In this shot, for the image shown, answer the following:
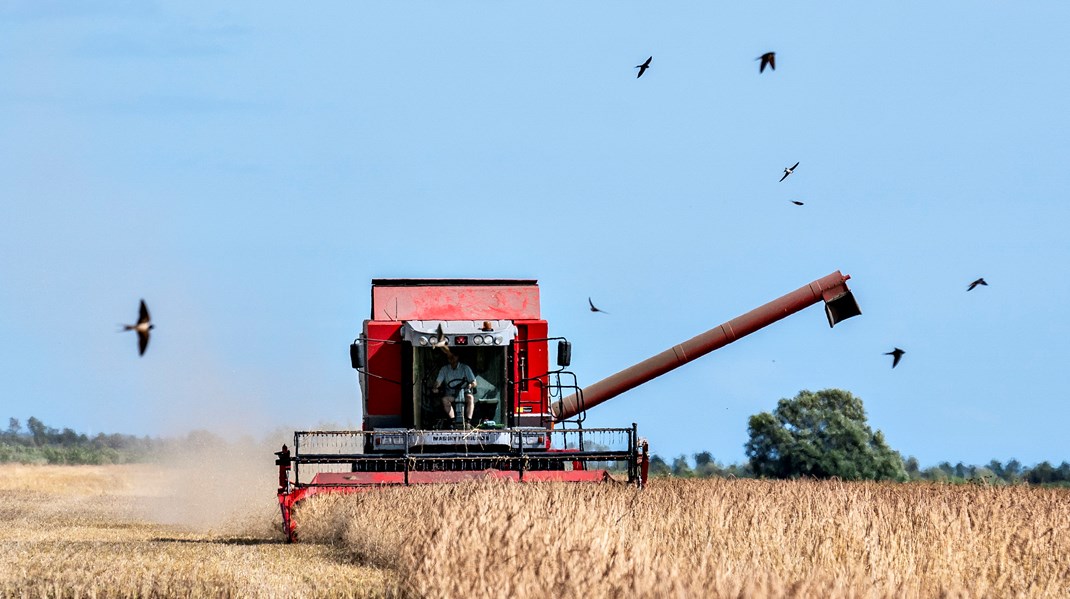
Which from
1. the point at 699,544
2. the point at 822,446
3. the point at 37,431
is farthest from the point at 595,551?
the point at 37,431

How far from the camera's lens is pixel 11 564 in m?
14.1

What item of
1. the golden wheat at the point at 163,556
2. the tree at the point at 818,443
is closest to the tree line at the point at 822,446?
the tree at the point at 818,443

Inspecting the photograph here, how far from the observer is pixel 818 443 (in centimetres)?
5822

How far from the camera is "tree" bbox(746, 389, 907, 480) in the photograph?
189 ft

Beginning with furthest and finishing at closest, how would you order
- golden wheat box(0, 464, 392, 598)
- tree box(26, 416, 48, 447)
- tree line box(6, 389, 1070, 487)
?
tree box(26, 416, 48, 447), tree line box(6, 389, 1070, 487), golden wheat box(0, 464, 392, 598)

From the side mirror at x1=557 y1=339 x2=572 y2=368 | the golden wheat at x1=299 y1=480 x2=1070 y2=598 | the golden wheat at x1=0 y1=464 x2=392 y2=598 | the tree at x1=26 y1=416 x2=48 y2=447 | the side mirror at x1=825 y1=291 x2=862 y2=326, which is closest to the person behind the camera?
the golden wheat at x1=299 y1=480 x2=1070 y2=598

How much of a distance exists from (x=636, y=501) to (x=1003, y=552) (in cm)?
456

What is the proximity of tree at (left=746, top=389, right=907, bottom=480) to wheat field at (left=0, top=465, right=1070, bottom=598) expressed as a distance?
127 feet

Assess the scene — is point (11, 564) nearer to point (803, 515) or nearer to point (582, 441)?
point (803, 515)

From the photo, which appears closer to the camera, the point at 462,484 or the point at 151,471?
the point at 462,484

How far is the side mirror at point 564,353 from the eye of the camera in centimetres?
2023

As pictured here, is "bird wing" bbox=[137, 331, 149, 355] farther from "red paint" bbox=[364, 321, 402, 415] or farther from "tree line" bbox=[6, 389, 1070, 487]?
"tree line" bbox=[6, 389, 1070, 487]

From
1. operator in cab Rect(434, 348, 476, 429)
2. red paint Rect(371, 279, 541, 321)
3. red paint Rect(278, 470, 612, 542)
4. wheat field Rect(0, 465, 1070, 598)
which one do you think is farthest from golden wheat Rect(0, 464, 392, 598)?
red paint Rect(371, 279, 541, 321)

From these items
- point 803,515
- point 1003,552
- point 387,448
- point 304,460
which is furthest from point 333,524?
point 1003,552
